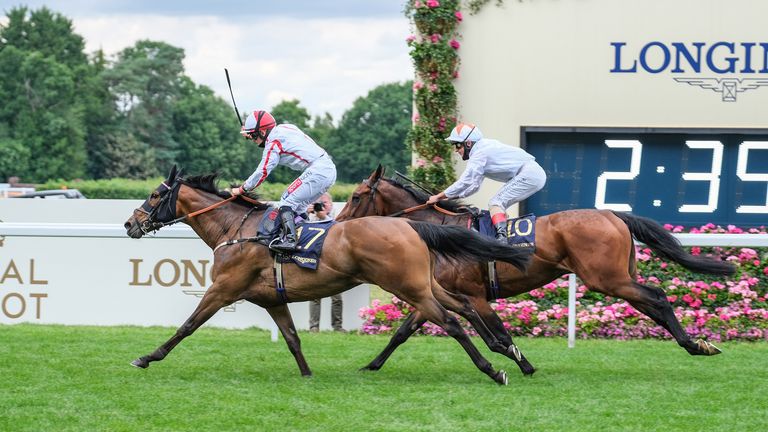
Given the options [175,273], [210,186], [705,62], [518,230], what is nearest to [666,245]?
[518,230]

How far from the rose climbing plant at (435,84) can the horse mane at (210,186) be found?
3.15 m

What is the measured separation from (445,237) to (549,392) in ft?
3.38

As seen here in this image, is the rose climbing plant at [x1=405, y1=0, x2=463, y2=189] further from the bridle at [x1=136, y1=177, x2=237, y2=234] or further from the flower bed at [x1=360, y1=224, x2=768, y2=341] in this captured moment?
the bridle at [x1=136, y1=177, x2=237, y2=234]

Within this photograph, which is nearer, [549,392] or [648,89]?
[549,392]

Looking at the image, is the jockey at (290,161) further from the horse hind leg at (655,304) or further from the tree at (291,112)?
the tree at (291,112)

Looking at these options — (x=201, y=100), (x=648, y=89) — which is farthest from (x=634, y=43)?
(x=201, y=100)

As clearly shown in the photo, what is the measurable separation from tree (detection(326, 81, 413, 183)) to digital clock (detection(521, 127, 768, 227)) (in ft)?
146

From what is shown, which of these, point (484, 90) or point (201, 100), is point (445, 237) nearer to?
point (484, 90)

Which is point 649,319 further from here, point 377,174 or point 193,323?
point 193,323

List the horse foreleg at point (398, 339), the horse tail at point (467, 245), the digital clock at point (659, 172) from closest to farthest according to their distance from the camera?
the horse tail at point (467, 245)
the horse foreleg at point (398, 339)
the digital clock at point (659, 172)

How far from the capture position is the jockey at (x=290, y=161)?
705 centimetres

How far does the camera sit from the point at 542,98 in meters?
10.3

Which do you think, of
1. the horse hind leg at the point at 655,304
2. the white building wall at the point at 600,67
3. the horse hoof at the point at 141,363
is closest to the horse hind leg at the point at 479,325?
the horse hind leg at the point at 655,304

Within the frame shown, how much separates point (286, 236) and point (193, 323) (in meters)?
0.72
